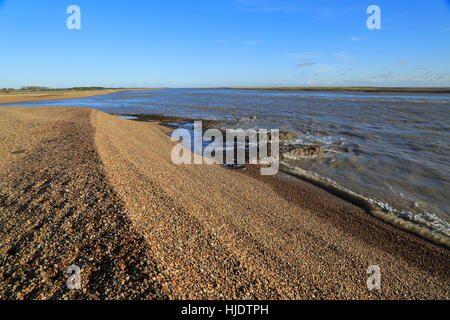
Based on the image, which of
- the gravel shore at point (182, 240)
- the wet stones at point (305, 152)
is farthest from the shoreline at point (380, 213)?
the wet stones at point (305, 152)

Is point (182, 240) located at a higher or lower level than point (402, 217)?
higher

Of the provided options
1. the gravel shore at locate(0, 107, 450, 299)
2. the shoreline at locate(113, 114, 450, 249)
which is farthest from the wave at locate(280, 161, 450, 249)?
the gravel shore at locate(0, 107, 450, 299)

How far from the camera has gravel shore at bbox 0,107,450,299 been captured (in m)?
3.69

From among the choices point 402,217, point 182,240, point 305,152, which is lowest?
point 402,217

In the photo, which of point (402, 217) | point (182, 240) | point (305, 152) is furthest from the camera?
point (305, 152)

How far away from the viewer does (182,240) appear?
474 cm

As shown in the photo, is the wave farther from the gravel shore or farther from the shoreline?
the gravel shore

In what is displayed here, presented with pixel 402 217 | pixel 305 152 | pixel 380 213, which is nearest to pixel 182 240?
pixel 380 213

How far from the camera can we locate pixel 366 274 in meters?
4.86

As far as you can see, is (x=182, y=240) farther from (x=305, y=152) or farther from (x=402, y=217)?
(x=305, y=152)

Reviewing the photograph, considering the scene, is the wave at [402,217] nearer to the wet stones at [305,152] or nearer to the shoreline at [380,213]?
the shoreline at [380,213]

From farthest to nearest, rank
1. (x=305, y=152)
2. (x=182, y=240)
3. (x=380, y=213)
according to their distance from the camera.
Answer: (x=305, y=152) → (x=380, y=213) → (x=182, y=240)
